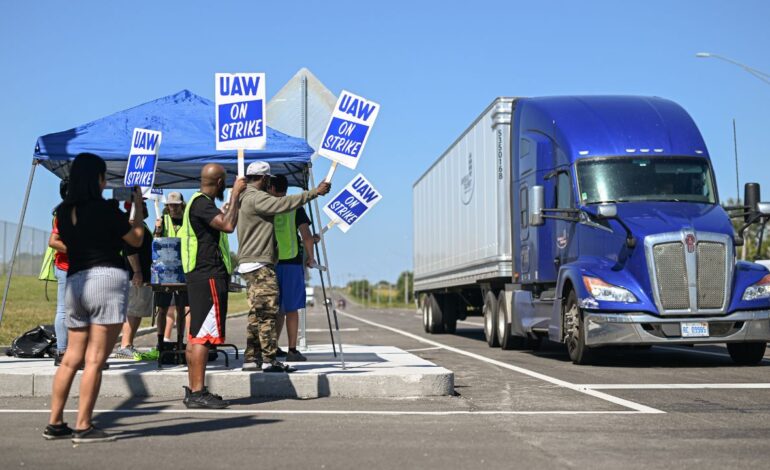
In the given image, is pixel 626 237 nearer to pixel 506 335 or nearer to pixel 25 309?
pixel 506 335

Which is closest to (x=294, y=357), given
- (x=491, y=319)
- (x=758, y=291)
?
(x=758, y=291)

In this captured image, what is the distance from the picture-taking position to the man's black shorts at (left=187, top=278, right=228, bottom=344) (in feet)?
28.2

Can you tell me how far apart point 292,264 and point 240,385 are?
101 inches

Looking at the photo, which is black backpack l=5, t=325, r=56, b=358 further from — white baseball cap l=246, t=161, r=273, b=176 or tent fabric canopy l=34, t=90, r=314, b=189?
white baseball cap l=246, t=161, r=273, b=176

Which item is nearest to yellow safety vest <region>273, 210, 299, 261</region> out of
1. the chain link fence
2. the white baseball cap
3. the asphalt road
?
the white baseball cap

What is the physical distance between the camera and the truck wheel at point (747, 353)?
46.7 feet

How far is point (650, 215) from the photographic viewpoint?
13992 mm

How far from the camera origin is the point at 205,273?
28.9 ft

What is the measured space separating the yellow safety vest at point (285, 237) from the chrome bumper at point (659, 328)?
4.10 metres

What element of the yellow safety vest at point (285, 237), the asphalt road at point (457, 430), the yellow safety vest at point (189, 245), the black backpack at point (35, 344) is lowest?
the asphalt road at point (457, 430)

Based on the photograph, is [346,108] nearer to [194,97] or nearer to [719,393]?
[194,97]

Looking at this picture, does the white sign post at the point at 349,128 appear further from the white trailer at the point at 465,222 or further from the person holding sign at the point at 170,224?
the white trailer at the point at 465,222

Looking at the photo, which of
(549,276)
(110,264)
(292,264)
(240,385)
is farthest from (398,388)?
(549,276)

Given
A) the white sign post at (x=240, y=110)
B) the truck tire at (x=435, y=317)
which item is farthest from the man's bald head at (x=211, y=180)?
the truck tire at (x=435, y=317)
